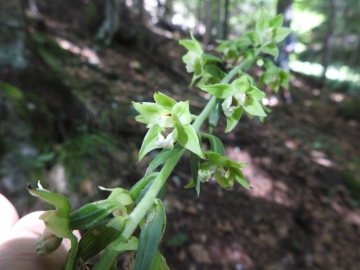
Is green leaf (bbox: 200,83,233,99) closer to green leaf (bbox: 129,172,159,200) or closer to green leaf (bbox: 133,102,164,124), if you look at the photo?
green leaf (bbox: 133,102,164,124)

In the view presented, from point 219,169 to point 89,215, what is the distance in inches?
19.8

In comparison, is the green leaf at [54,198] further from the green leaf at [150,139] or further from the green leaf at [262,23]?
the green leaf at [262,23]

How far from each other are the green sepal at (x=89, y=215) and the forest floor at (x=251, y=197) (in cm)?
199

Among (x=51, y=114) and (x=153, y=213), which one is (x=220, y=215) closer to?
(x=51, y=114)

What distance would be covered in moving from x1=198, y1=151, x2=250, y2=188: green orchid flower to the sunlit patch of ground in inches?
133

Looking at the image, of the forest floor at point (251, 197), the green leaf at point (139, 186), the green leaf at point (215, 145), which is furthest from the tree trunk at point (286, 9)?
the green leaf at point (139, 186)

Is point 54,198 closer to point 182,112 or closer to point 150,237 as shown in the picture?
point 150,237

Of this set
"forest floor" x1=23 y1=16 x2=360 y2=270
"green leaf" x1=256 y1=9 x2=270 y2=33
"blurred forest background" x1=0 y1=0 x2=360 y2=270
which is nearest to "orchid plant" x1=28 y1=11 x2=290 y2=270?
"green leaf" x1=256 y1=9 x2=270 y2=33

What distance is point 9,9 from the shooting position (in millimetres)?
3568

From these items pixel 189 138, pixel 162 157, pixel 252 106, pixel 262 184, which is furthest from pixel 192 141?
pixel 262 184

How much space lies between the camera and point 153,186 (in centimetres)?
100

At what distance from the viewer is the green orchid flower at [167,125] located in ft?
3.28

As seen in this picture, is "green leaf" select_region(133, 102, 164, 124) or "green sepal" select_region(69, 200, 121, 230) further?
"green leaf" select_region(133, 102, 164, 124)

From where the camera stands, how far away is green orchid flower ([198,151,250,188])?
108cm
